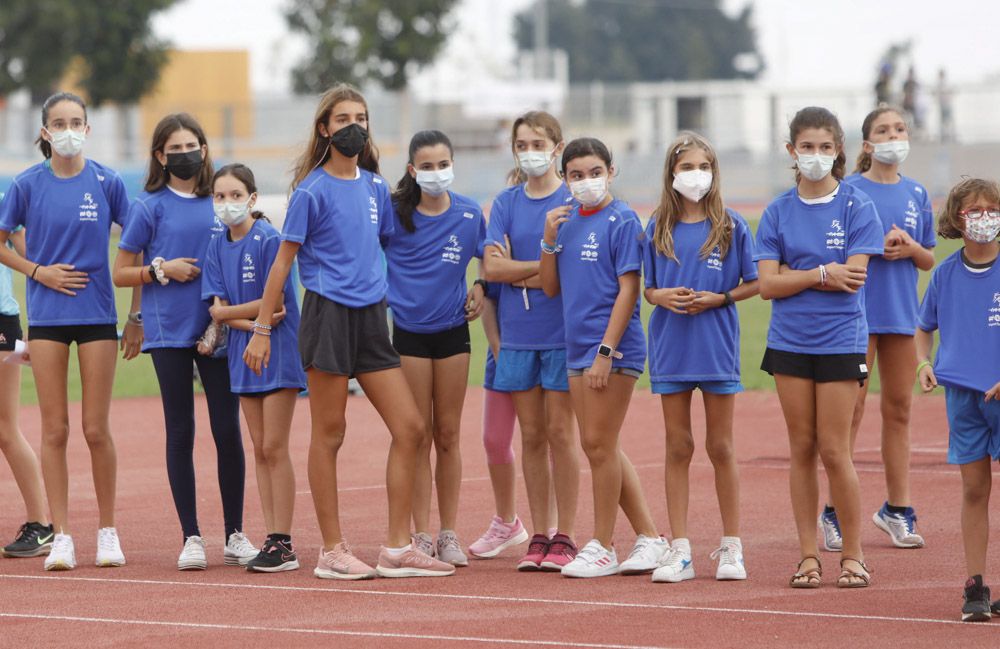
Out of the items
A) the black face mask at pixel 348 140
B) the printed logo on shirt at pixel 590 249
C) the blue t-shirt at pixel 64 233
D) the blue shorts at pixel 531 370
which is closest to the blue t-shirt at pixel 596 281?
the printed logo on shirt at pixel 590 249

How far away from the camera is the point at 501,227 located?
8.27 meters

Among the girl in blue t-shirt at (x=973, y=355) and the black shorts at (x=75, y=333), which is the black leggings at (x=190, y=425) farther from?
the girl in blue t-shirt at (x=973, y=355)

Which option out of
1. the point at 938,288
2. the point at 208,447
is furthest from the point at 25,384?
the point at 938,288

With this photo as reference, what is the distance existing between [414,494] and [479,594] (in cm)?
109

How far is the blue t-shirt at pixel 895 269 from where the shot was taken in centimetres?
869

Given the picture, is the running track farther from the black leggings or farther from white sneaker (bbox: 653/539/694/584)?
the black leggings

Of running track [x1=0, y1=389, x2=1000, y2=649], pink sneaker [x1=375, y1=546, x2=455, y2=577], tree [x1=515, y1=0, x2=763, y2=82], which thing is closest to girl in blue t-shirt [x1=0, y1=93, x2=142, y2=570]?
running track [x1=0, y1=389, x2=1000, y2=649]

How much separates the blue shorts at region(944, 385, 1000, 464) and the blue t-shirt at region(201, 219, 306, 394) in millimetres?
3257

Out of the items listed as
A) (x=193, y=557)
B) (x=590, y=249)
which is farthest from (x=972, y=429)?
(x=193, y=557)

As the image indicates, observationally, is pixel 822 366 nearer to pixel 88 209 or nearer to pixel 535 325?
pixel 535 325

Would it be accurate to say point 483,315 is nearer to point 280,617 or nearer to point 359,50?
point 280,617

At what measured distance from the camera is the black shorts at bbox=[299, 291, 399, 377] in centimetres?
765

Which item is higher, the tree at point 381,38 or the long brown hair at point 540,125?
the tree at point 381,38

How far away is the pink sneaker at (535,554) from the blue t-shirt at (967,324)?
2233mm
